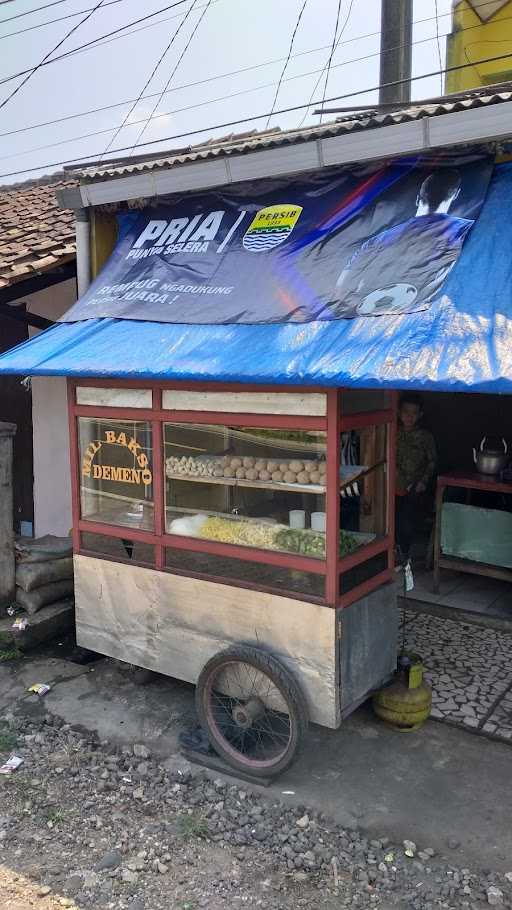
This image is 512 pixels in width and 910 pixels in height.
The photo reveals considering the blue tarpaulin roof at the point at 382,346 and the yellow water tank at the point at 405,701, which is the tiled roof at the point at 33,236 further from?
the yellow water tank at the point at 405,701

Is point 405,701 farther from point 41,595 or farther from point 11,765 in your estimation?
point 41,595

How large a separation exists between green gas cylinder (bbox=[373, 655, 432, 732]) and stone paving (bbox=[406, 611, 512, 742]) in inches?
11.6

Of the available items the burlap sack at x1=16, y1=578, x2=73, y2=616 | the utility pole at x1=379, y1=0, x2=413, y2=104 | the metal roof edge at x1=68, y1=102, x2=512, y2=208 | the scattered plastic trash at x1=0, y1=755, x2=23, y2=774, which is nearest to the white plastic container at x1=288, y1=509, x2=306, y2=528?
the metal roof edge at x1=68, y1=102, x2=512, y2=208

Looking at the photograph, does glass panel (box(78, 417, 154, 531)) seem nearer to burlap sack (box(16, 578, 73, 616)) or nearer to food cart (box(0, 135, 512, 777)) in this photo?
food cart (box(0, 135, 512, 777))

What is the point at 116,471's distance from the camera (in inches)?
211

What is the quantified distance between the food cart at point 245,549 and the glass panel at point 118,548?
0.5 inches

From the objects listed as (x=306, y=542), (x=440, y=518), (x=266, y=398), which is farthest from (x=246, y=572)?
(x=440, y=518)

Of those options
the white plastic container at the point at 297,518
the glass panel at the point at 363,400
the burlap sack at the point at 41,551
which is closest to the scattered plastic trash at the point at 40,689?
the burlap sack at the point at 41,551

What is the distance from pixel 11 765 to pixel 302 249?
12.8 feet

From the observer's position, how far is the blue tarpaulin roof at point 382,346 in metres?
3.45

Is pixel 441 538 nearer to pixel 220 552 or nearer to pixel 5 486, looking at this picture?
pixel 220 552

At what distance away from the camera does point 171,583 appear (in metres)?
4.94

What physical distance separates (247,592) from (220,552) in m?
0.36

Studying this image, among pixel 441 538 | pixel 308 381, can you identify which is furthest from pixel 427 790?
pixel 441 538
